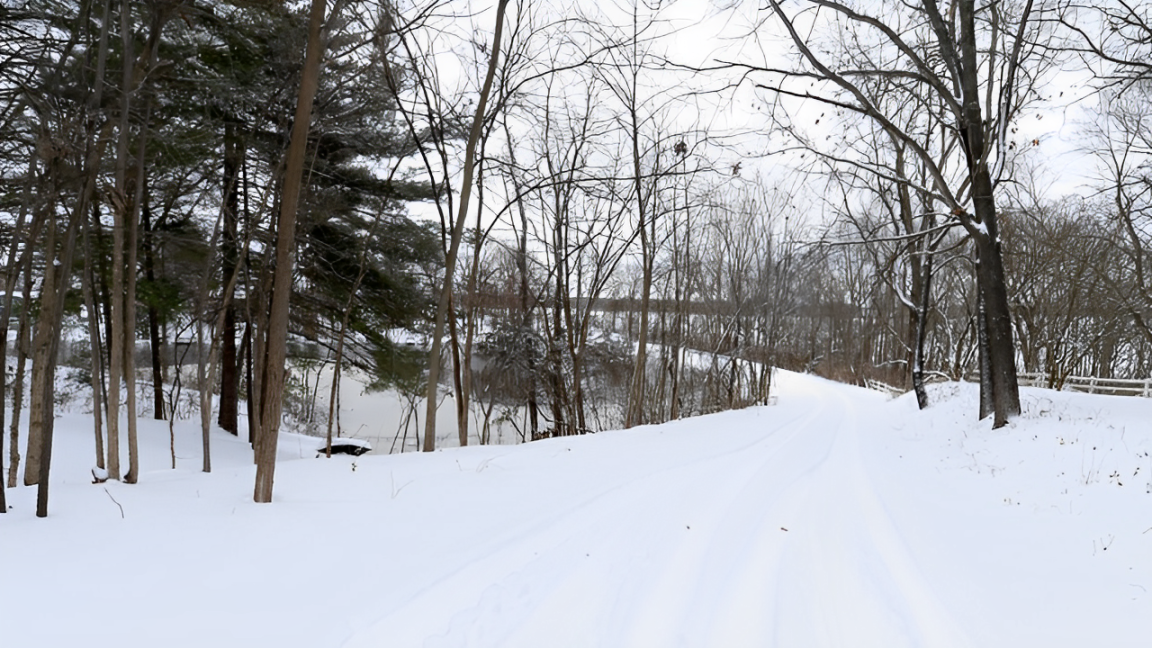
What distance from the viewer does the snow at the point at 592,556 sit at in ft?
9.05

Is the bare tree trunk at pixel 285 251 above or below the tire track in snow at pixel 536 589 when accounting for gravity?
above

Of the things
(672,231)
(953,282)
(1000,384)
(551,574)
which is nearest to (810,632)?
(551,574)

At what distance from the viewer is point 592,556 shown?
3.78 m

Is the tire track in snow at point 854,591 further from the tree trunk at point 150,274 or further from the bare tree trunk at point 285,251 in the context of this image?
the tree trunk at point 150,274

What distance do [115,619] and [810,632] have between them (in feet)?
10.0

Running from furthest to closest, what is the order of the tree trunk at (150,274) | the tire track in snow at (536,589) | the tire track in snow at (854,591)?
1. the tree trunk at (150,274)
2. the tire track in snow at (854,591)
3. the tire track in snow at (536,589)

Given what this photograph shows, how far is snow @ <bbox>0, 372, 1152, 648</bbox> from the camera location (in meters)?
2.76

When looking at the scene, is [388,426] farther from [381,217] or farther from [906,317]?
[906,317]

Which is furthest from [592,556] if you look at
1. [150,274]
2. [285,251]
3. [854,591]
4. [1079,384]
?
[1079,384]

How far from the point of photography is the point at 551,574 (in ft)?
11.3

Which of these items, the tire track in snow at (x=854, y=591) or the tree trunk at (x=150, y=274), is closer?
the tire track in snow at (x=854, y=591)

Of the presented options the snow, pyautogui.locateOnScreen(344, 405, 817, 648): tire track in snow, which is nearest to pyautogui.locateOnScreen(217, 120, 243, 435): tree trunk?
the snow

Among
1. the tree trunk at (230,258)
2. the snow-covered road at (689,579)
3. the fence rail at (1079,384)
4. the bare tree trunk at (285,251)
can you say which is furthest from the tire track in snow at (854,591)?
the fence rail at (1079,384)

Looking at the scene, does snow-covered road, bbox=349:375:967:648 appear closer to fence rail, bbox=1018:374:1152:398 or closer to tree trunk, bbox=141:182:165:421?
tree trunk, bbox=141:182:165:421
